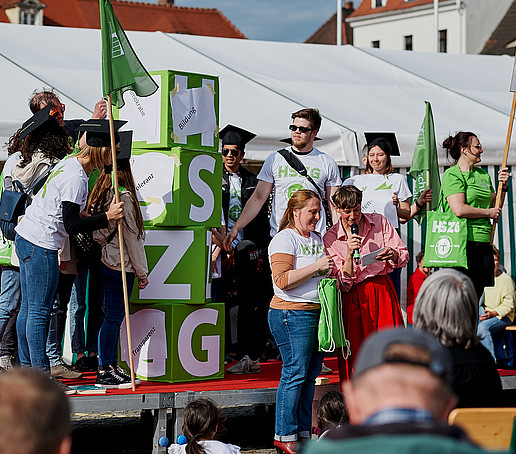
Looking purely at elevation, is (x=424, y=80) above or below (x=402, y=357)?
above

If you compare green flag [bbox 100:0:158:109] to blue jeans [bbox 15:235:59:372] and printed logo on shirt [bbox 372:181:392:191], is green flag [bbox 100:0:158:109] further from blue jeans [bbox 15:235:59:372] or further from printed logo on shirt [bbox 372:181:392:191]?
printed logo on shirt [bbox 372:181:392:191]

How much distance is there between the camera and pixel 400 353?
1.85m

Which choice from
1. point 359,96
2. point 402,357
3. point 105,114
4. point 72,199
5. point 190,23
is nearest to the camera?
point 402,357

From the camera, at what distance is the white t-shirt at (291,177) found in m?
6.47

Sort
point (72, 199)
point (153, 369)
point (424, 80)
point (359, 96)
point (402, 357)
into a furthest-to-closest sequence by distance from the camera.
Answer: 1. point (424, 80)
2. point (359, 96)
3. point (153, 369)
4. point (72, 199)
5. point (402, 357)

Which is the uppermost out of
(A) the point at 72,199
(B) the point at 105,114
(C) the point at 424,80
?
(C) the point at 424,80

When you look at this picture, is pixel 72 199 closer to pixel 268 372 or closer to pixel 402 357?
pixel 268 372

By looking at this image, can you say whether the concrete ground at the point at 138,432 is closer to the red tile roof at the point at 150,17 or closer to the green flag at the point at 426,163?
the green flag at the point at 426,163

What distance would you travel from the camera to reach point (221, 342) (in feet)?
20.5

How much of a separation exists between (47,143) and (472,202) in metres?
3.19

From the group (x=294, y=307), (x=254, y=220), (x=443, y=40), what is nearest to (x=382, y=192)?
(x=254, y=220)

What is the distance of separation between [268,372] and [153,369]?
1.01 m

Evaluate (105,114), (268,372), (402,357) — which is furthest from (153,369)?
(402,357)

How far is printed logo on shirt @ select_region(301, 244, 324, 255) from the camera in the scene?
5434 mm
